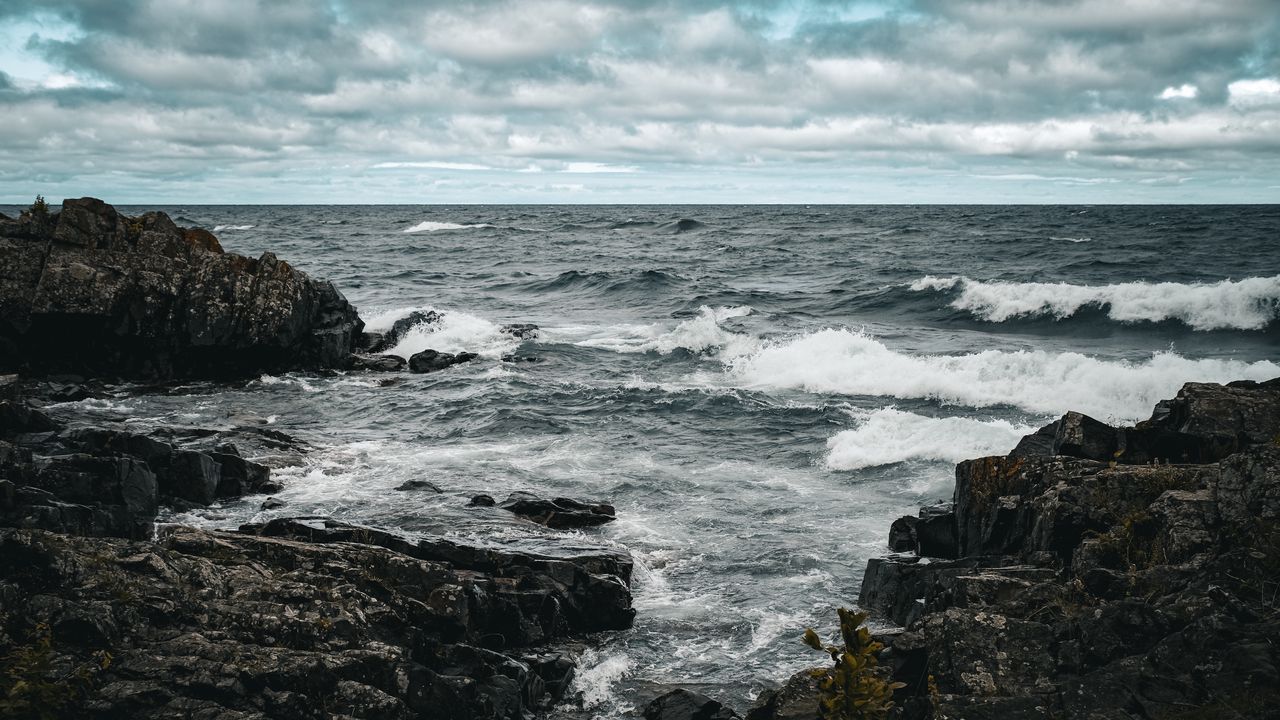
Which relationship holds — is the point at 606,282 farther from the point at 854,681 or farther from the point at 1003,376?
the point at 854,681

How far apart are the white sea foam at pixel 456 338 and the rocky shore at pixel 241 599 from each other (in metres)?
14.8

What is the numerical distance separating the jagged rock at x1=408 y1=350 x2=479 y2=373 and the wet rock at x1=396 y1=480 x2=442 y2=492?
1467 cm

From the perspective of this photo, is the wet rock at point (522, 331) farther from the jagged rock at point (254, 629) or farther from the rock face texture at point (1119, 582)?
the jagged rock at point (254, 629)

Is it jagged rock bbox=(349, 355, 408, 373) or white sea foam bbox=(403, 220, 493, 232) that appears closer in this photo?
jagged rock bbox=(349, 355, 408, 373)

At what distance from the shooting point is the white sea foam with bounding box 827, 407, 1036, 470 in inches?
850

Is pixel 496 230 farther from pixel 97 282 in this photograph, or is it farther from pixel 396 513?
pixel 396 513

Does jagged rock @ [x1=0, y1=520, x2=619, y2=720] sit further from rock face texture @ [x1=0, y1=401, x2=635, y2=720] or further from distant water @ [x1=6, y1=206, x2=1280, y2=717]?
distant water @ [x1=6, y1=206, x2=1280, y2=717]

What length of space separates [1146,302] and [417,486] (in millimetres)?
37472

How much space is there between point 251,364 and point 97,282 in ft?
17.0

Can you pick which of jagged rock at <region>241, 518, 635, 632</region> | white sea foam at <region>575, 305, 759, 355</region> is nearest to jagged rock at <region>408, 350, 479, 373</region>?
white sea foam at <region>575, 305, 759, 355</region>

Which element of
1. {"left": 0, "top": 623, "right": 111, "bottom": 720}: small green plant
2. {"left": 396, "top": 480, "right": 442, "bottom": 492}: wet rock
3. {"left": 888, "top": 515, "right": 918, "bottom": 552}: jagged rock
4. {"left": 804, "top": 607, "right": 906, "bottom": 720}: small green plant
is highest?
{"left": 804, "top": 607, "right": 906, "bottom": 720}: small green plant

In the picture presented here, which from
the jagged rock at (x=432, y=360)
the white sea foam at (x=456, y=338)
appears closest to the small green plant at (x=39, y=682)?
the jagged rock at (x=432, y=360)

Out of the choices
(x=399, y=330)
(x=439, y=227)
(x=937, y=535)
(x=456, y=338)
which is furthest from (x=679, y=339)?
(x=439, y=227)

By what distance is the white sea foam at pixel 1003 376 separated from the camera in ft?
88.4
